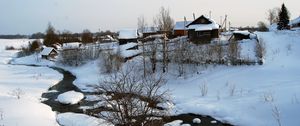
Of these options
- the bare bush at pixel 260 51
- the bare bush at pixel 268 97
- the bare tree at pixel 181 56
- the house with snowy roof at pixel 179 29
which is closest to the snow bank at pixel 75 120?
the bare bush at pixel 268 97

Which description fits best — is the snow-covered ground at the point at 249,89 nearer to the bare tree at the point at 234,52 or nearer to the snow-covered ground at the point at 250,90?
the snow-covered ground at the point at 250,90

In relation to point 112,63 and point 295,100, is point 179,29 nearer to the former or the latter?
point 112,63

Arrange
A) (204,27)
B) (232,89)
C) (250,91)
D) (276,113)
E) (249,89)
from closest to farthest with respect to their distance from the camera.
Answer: (276,113)
(250,91)
(249,89)
(232,89)
(204,27)

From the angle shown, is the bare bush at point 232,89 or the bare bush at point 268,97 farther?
the bare bush at point 232,89

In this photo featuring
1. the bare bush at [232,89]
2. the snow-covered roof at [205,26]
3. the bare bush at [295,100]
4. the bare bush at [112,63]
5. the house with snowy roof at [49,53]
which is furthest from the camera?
the house with snowy roof at [49,53]

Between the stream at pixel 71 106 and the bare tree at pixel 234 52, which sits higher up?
the bare tree at pixel 234 52

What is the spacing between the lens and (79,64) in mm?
51000

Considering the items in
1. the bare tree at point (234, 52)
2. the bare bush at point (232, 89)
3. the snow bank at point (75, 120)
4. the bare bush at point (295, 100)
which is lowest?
the snow bank at point (75, 120)

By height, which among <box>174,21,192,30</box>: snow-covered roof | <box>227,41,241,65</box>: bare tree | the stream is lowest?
the stream

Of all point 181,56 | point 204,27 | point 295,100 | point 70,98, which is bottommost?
point 70,98

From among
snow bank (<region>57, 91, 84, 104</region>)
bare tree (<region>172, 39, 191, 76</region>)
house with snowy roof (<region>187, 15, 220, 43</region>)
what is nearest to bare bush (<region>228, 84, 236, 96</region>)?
bare tree (<region>172, 39, 191, 76</region>)

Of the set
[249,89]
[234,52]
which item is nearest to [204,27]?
[234,52]

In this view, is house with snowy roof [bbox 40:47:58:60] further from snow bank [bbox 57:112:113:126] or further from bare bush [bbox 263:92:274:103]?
bare bush [bbox 263:92:274:103]

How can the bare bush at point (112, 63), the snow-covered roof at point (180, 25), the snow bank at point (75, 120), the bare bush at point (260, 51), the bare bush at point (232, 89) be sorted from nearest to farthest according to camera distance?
the snow bank at point (75, 120)
the bare bush at point (232, 89)
the bare bush at point (260, 51)
the bare bush at point (112, 63)
the snow-covered roof at point (180, 25)
